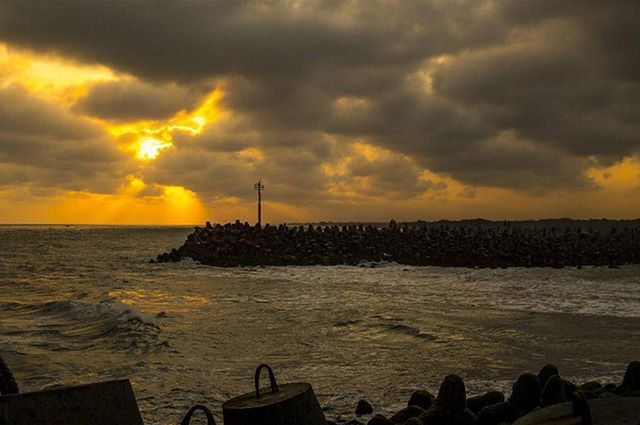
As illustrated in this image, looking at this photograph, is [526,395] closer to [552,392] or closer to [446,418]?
[552,392]

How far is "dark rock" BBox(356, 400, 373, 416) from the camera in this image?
20.2 feet

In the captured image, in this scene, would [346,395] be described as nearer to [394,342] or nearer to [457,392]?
[457,392]

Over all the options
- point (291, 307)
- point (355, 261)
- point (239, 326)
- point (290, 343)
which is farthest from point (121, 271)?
point (290, 343)

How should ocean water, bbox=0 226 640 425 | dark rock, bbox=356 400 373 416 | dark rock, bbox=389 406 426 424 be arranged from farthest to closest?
ocean water, bbox=0 226 640 425 < dark rock, bbox=356 400 373 416 < dark rock, bbox=389 406 426 424

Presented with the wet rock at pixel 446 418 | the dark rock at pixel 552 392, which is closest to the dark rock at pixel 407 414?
the wet rock at pixel 446 418

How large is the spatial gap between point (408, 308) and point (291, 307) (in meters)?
2.83

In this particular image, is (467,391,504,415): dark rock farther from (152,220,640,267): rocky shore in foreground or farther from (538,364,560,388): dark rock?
(152,220,640,267): rocky shore in foreground

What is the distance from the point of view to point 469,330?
11219 mm

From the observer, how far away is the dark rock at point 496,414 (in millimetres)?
5160

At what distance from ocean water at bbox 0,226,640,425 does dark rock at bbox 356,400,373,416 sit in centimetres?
13

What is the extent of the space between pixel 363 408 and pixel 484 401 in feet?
4.05

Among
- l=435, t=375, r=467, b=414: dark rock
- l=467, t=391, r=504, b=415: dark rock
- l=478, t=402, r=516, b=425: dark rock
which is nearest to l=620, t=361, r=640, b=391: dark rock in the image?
l=467, t=391, r=504, b=415: dark rock

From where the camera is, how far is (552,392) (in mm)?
5105

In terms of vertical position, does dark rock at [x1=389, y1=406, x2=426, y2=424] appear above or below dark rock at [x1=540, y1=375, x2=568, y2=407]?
below
